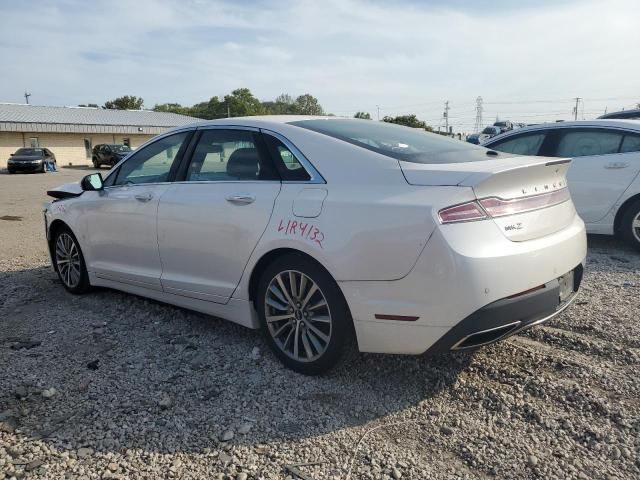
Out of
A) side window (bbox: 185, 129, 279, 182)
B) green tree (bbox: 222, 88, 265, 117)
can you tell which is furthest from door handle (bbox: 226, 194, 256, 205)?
green tree (bbox: 222, 88, 265, 117)

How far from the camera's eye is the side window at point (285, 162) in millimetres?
3393

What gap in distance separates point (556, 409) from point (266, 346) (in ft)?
6.26

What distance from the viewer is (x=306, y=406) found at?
10.1ft

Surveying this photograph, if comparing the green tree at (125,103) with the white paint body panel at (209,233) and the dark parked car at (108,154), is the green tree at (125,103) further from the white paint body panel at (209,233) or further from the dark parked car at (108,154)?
the white paint body panel at (209,233)

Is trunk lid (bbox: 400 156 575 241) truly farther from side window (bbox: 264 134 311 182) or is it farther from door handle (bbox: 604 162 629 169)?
door handle (bbox: 604 162 629 169)

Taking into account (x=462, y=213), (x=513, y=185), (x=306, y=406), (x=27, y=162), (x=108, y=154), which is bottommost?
(x=27, y=162)

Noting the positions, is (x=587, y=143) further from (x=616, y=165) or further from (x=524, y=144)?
(x=524, y=144)

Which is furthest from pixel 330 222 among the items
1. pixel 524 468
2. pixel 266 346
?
pixel 524 468

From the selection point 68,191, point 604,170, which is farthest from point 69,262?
point 604,170

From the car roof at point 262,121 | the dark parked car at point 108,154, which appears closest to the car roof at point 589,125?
the car roof at point 262,121

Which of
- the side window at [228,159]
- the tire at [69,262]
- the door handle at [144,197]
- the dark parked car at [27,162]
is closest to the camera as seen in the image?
the side window at [228,159]

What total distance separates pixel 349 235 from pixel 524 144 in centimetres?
510

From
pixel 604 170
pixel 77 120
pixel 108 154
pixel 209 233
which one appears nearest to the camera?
pixel 209 233

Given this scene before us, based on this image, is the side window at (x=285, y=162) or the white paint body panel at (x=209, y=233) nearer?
the side window at (x=285, y=162)
